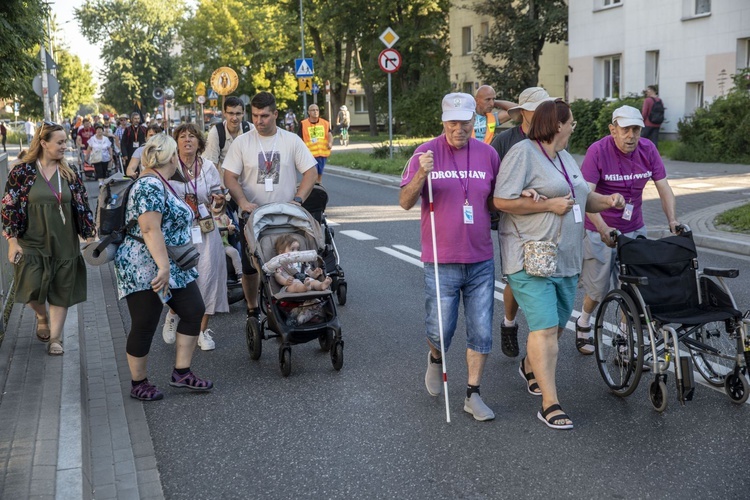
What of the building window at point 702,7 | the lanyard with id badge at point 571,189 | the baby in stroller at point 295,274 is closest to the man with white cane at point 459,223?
the lanyard with id badge at point 571,189

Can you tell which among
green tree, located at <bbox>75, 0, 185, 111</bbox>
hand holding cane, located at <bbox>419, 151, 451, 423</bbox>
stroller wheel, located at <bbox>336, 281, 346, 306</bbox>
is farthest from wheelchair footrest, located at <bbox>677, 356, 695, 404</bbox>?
green tree, located at <bbox>75, 0, 185, 111</bbox>

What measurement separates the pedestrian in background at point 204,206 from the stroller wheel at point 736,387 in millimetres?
3794

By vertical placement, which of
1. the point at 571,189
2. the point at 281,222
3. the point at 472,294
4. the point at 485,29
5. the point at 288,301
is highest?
the point at 485,29

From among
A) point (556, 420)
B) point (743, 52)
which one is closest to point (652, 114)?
point (743, 52)

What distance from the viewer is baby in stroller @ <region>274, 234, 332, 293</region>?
6.77m

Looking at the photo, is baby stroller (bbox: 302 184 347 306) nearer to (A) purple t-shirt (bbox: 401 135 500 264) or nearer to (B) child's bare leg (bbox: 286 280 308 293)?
(B) child's bare leg (bbox: 286 280 308 293)

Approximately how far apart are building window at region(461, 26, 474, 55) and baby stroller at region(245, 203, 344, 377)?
45.6 m

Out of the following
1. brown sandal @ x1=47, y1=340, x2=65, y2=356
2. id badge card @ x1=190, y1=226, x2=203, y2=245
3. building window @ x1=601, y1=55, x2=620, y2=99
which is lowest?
brown sandal @ x1=47, y1=340, x2=65, y2=356

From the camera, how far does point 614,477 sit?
465 centimetres

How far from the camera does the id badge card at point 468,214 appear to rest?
5430 mm

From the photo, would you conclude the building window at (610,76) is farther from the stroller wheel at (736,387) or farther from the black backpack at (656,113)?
the stroller wheel at (736,387)

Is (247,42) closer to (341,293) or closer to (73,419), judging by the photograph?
(341,293)

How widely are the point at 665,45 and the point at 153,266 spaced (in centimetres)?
2723

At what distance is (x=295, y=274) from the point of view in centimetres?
690
